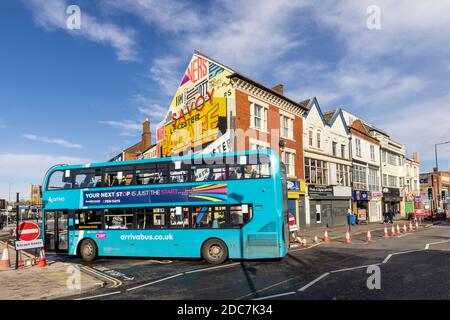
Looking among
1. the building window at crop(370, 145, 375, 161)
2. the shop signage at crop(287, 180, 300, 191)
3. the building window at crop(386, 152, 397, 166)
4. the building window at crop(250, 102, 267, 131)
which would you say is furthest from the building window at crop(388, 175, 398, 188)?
the building window at crop(250, 102, 267, 131)

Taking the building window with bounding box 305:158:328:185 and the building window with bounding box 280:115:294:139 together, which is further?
the building window with bounding box 305:158:328:185

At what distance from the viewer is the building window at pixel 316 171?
31297 millimetres

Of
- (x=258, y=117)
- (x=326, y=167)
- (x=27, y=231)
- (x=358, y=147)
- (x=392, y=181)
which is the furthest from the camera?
(x=392, y=181)

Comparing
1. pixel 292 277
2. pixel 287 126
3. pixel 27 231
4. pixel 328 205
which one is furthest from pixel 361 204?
pixel 27 231

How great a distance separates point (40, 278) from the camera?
36.0 feet

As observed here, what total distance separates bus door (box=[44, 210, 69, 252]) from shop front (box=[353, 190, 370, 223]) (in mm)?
30136

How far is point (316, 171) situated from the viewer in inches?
1276

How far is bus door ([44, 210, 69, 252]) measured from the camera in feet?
49.4

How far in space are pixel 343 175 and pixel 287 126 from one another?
1117 centimetres

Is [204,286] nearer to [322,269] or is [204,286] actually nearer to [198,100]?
[322,269]

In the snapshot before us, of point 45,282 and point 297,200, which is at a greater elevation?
point 297,200

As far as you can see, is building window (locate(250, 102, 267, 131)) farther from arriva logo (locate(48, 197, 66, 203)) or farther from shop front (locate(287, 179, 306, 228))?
arriva logo (locate(48, 197, 66, 203))

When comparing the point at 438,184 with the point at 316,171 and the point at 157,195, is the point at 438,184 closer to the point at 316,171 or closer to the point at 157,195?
the point at 316,171

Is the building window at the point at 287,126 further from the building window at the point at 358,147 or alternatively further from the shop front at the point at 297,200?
the building window at the point at 358,147
